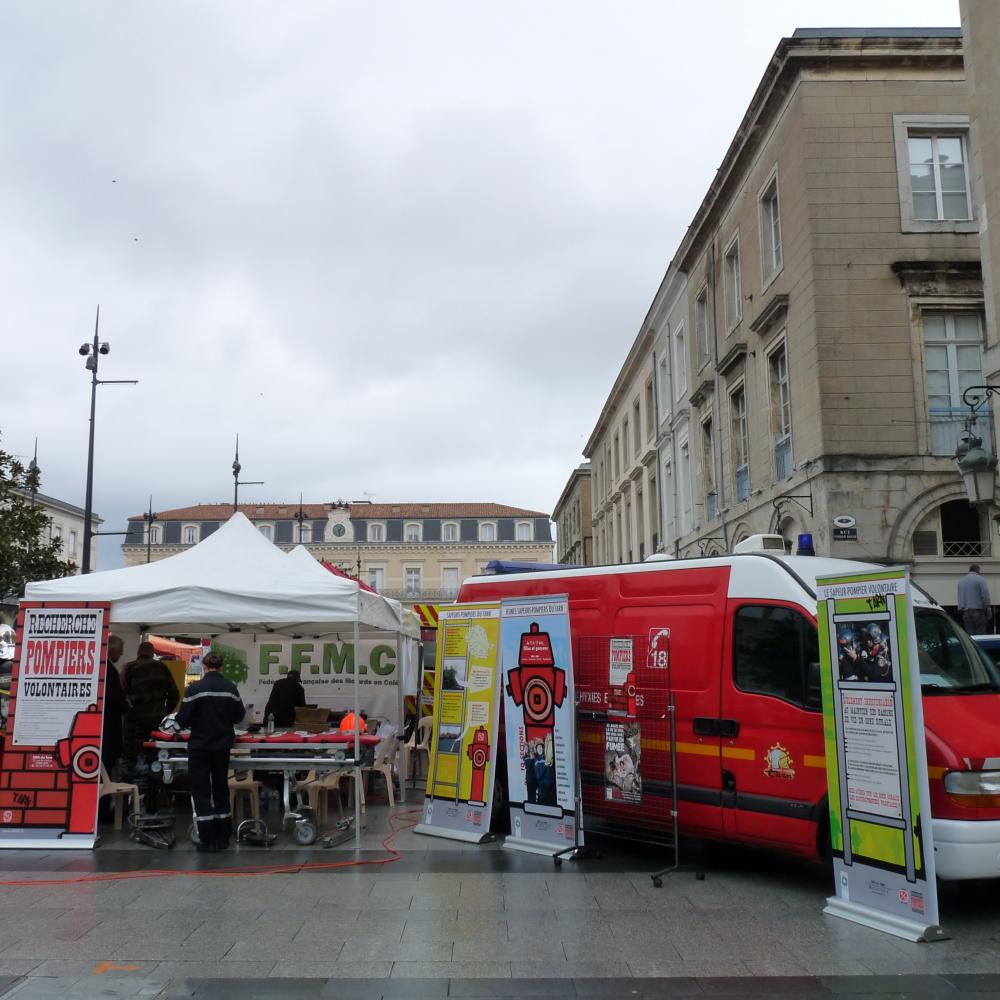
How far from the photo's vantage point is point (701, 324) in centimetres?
2616

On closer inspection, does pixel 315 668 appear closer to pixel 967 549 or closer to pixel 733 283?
pixel 967 549

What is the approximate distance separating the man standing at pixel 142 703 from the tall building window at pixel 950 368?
41.6 ft

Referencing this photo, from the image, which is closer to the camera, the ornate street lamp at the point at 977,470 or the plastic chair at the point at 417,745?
the ornate street lamp at the point at 977,470

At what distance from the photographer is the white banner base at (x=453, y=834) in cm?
952

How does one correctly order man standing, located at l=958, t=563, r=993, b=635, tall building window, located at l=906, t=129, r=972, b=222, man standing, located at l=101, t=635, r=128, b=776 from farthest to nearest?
tall building window, located at l=906, t=129, r=972, b=222 → man standing, located at l=958, t=563, r=993, b=635 → man standing, located at l=101, t=635, r=128, b=776

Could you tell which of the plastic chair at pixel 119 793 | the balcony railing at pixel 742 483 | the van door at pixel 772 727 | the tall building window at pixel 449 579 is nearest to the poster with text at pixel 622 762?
the van door at pixel 772 727

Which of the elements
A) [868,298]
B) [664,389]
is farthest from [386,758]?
[664,389]

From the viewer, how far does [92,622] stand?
9.92 m

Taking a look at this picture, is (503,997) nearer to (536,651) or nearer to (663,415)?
(536,651)

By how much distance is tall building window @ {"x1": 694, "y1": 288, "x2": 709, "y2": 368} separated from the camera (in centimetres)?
2564

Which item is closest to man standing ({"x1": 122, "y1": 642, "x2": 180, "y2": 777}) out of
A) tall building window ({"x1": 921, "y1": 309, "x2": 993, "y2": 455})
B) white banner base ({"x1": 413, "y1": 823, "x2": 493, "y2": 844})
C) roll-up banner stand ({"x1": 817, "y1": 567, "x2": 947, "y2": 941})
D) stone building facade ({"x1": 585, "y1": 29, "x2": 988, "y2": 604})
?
white banner base ({"x1": 413, "y1": 823, "x2": 493, "y2": 844})

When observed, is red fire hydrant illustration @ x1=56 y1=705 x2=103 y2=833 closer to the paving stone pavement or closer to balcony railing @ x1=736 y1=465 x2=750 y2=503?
the paving stone pavement

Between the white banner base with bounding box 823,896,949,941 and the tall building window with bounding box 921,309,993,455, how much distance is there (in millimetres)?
11789

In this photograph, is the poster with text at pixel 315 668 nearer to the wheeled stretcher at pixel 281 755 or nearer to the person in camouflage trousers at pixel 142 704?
the person in camouflage trousers at pixel 142 704
